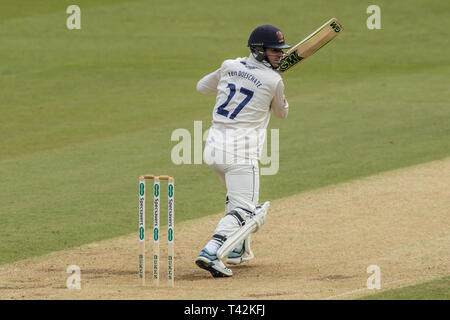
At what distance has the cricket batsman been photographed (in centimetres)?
820

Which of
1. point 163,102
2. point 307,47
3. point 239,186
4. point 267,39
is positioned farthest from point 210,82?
point 163,102

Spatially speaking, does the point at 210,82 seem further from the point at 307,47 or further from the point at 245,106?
the point at 307,47

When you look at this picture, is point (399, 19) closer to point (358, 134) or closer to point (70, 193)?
point (358, 134)

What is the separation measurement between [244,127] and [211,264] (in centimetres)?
136

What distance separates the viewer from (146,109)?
1900cm

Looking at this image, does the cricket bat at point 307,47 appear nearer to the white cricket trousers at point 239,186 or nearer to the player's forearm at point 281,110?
the player's forearm at point 281,110

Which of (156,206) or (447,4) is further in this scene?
(447,4)

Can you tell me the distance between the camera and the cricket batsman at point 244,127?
8195 mm

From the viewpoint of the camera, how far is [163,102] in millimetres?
19625

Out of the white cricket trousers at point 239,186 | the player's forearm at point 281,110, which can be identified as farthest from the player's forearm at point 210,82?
the white cricket trousers at point 239,186

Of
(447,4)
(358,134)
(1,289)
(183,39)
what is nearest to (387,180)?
(358,134)

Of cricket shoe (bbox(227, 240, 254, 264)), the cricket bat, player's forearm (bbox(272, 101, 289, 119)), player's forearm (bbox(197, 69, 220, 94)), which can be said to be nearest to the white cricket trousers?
player's forearm (bbox(272, 101, 289, 119))

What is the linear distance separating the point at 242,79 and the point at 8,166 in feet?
23.4

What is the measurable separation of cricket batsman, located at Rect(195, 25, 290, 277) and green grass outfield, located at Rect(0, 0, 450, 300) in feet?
8.27
